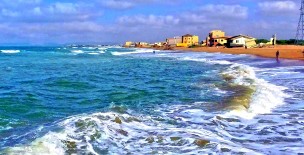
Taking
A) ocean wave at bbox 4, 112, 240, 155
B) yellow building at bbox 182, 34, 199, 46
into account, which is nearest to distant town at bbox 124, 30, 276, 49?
yellow building at bbox 182, 34, 199, 46

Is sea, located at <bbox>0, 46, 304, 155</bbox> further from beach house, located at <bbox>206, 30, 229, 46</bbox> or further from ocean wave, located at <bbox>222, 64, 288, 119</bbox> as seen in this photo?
beach house, located at <bbox>206, 30, 229, 46</bbox>

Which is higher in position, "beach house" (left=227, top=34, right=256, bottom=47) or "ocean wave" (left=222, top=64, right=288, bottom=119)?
"beach house" (left=227, top=34, right=256, bottom=47)

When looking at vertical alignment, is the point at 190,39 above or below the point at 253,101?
above

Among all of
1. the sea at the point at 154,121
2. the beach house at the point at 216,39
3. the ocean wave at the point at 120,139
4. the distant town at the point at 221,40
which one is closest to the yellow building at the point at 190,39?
the distant town at the point at 221,40

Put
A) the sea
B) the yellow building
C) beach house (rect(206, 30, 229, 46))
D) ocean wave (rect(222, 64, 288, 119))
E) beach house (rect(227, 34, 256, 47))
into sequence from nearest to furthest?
the sea → ocean wave (rect(222, 64, 288, 119)) → beach house (rect(227, 34, 256, 47)) → beach house (rect(206, 30, 229, 46)) → the yellow building

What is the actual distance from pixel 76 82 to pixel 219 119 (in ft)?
44.1

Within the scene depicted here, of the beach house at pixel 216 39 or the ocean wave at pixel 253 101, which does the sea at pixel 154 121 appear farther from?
the beach house at pixel 216 39

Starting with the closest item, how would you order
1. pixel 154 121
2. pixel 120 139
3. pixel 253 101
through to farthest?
Result: pixel 120 139 < pixel 154 121 < pixel 253 101

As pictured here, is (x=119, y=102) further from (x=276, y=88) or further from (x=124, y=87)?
(x=276, y=88)

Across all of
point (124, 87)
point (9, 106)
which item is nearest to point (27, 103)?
point (9, 106)

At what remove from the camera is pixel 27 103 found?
52.5 ft

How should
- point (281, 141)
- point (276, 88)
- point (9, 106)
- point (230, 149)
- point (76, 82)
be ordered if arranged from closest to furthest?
point (230, 149) < point (281, 141) < point (9, 106) < point (276, 88) < point (76, 82)

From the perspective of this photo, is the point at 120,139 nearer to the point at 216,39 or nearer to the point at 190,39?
the point at 216,39

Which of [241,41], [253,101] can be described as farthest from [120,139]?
[241,41]
